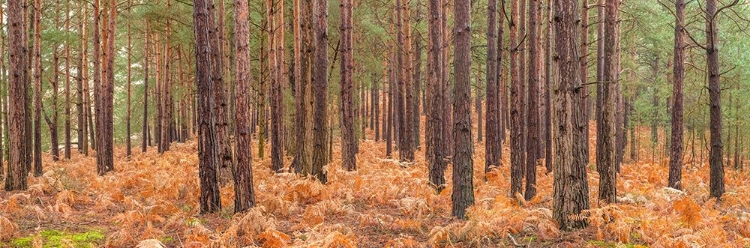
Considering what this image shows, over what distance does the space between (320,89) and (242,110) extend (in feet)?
8.52

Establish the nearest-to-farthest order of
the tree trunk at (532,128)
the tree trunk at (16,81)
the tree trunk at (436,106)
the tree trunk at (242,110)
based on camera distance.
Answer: the tree trunk at (242,110), the tree trunk at (16,81), the tree trunk at (532,128), the tree trunk at (436,106)

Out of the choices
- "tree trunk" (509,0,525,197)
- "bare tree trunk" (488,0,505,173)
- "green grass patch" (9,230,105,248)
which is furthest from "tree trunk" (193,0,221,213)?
"bare tree trunk" (488,0,505,173)

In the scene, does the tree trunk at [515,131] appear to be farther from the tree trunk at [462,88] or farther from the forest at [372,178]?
the tree trunk at [462,88]

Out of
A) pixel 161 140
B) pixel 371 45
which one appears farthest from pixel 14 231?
pixel 371 45

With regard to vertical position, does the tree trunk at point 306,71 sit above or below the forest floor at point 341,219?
above

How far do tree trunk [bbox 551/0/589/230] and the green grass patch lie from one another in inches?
215

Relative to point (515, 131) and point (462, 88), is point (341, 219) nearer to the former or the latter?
point (462, 88)

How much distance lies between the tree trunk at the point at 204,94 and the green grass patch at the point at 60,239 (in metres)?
1.61

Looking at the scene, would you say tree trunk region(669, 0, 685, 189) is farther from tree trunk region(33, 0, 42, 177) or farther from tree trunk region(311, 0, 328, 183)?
tree trunk region(33, 0, 42, 177)

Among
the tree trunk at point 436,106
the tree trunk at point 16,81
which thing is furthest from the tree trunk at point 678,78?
the tree trunk at point 16,81

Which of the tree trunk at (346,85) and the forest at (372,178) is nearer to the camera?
the forest at (372,178)

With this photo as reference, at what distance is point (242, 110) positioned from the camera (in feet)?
25.0

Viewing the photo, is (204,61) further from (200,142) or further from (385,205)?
(385,205)

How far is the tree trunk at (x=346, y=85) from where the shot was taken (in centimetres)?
1234
